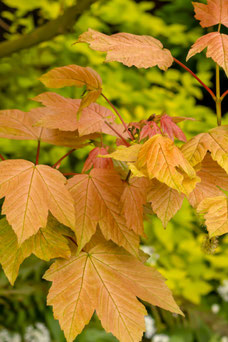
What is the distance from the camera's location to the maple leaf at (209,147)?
22.6 inches

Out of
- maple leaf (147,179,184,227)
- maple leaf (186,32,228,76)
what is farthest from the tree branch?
maple leaf (147,179,184,227)

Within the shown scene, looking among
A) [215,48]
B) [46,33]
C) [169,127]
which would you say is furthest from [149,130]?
[46,33]

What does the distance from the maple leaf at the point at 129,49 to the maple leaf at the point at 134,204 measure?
0.54 feet

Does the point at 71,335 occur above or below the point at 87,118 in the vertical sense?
below

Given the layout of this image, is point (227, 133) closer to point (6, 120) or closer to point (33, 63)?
point (6, 120)

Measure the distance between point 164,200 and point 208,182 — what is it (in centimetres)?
8

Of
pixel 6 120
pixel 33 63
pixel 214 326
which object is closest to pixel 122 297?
pixel 6 120

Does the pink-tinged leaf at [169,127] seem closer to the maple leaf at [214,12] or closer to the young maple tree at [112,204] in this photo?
the young maple tree at [112,204]

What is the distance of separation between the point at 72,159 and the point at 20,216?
6.82ft

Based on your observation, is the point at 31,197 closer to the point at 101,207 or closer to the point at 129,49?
the point at 101,207

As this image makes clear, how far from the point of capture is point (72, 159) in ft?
8.56

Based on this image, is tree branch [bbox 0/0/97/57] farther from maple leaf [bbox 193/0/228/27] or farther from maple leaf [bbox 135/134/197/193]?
maple leaf [bbox 135/134/197/193]

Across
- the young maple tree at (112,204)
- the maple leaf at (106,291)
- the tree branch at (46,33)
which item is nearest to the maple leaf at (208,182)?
the young maple tree at (112,204)

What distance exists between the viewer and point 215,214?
543 millimetres
